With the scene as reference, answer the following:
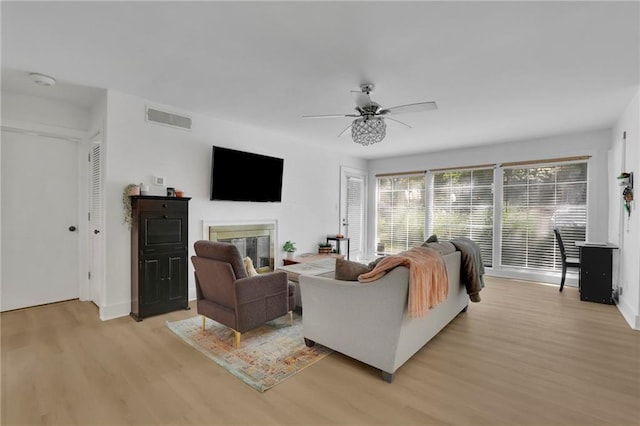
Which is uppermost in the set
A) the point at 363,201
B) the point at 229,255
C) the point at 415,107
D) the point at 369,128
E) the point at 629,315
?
the point at 415,107

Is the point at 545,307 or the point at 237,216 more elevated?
the point at 237,216

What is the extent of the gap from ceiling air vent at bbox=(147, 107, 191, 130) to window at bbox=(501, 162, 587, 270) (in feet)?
18.7

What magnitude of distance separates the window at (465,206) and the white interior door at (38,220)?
650 centimetres

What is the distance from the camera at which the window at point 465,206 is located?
6.04 m

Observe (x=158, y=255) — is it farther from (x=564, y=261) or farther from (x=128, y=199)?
(x=564, y=261)

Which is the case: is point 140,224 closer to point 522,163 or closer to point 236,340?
point 236,340

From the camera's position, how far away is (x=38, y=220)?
12.6 feet

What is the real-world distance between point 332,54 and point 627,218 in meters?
4.28

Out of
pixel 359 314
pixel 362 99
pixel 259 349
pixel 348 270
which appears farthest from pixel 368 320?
pixel 362 99

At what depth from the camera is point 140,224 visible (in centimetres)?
341

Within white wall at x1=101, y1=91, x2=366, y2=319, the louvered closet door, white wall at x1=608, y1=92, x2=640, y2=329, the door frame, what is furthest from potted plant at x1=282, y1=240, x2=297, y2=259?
white wall at x1=608, y1=92, x2=640, y2=329

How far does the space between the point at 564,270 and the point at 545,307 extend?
1.24 metres

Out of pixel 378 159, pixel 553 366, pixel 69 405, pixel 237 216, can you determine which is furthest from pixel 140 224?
pixel 378 159

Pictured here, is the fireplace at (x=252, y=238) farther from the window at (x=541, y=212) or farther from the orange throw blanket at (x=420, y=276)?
the window at (x=541, y=212)
